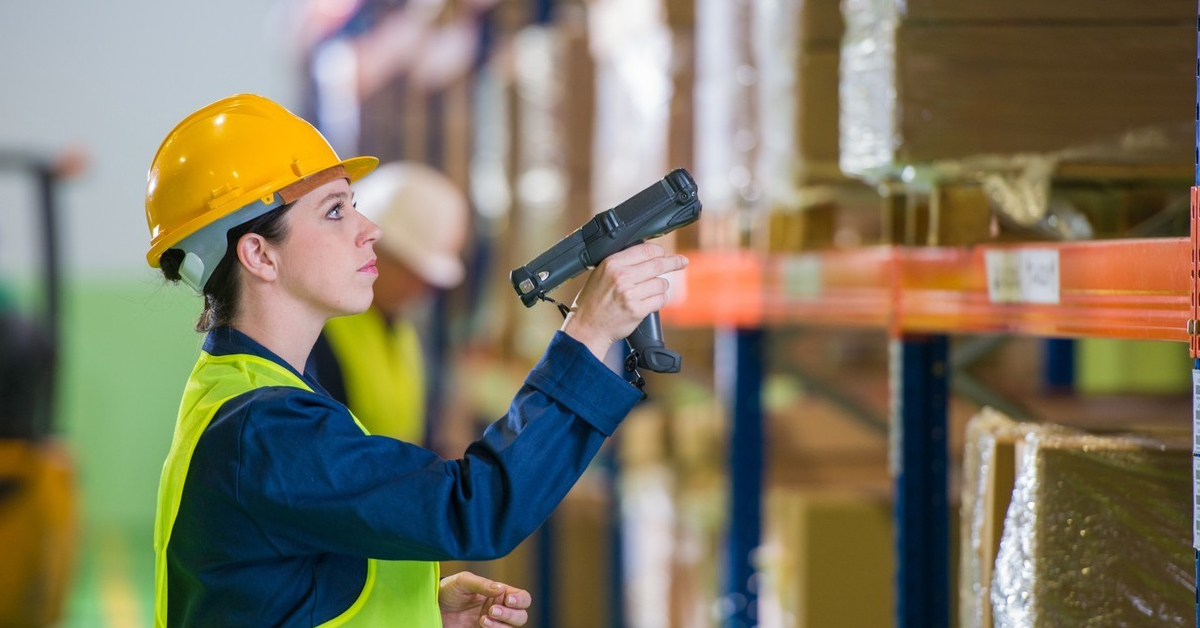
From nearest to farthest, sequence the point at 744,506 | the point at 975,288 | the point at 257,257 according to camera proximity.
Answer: the point at 257,257, the point at 975,288, the point at 744,506

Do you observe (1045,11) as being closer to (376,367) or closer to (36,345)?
(376,367)

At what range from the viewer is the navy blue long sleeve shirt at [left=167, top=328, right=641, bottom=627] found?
1899 millimetres

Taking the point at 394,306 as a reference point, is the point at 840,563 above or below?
below

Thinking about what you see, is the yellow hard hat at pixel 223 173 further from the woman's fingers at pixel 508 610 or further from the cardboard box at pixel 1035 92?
the cardboard box at pixel 1035 92

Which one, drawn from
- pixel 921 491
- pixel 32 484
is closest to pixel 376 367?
pixel 921 491

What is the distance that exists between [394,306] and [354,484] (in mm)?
3174

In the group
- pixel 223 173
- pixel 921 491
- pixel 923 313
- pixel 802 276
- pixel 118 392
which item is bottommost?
pixel 118 392

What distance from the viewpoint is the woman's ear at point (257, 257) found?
2125 millimetres

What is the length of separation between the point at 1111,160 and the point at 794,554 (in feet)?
5.58

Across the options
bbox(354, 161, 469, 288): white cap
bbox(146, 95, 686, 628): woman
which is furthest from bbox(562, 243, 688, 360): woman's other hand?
bbox(354, 161, 469, 288): white cap

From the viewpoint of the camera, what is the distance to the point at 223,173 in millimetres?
2141

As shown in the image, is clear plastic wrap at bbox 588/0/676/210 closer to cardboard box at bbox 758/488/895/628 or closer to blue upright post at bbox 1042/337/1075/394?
cardboard box at bbox 758/488/895/628

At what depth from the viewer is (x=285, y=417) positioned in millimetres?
1941

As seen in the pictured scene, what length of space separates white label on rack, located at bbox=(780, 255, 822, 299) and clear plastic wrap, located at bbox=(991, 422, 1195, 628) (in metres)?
1.32
